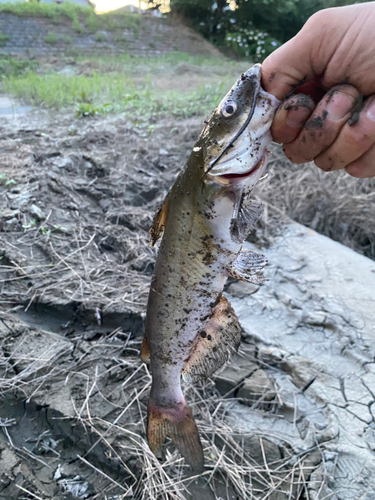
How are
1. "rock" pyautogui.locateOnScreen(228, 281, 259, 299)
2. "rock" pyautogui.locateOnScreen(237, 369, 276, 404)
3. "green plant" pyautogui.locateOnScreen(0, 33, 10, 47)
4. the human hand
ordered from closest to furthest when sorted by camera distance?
the human hand < "rock" pyautogui.locateOnScreen(237, 369, 276, 404) < "rock" pyautogui.locateOnScreen(228, 281, 259, 299) < "green plant" pyautogui.locateOnScreen(0, 33, 10, 47)

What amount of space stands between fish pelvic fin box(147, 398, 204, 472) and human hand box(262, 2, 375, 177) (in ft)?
4.49

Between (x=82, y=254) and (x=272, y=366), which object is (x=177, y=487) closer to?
(x=272, y=366)

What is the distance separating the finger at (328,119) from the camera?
1.19m

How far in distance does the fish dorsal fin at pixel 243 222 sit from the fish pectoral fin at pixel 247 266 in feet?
0.53

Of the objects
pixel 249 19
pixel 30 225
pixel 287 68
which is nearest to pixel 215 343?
pixel 287 68

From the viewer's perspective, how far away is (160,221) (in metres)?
1.56

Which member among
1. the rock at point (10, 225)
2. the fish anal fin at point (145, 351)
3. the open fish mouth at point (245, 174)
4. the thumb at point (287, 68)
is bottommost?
the rock at point (10, 225)

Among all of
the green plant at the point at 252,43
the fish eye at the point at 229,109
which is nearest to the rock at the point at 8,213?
the fish eye at the point at 229,109

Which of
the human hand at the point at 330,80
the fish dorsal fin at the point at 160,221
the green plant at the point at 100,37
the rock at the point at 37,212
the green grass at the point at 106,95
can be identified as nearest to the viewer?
the human hand at the point at 330,80

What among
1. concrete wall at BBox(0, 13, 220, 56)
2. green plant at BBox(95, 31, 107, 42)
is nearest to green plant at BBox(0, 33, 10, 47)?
concrete wall at BBox(0, 13, 220, 56)

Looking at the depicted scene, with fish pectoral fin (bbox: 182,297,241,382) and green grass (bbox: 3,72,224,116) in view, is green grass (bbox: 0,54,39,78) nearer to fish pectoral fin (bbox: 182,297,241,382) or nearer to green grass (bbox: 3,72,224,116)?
green grass (bbox: 3,72,224,116)

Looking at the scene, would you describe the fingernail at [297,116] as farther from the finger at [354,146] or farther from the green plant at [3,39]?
the green plant at [3,39]

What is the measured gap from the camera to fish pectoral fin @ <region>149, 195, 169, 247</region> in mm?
1514

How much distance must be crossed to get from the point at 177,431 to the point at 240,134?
4.58 ft
